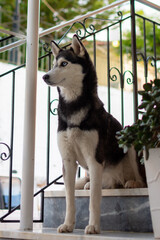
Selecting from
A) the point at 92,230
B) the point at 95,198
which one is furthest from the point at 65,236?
the point at 95,198

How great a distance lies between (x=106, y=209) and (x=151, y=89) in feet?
2.68

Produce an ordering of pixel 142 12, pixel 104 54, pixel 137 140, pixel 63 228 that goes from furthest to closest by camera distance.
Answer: pixel 104 54 < pixel 142 12 < pixel 63 228 < pixel 137 140

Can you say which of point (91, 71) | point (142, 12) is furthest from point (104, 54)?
point (91, 71)

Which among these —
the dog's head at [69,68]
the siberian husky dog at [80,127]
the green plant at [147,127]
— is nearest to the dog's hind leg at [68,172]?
the siberian husky dog at [80,127]

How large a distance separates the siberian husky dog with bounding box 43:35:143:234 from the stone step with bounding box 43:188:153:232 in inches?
5.4

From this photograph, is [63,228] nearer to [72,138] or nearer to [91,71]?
[72,138]

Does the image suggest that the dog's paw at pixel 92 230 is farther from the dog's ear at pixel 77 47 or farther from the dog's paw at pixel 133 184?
the dog's ear at pixel 77 47

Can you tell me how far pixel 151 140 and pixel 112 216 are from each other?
65cm

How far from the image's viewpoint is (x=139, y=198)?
76.7 inches

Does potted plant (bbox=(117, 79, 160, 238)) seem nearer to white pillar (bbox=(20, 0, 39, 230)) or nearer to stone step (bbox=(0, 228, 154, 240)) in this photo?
stone step (bbox=(0, 228, 154, 240))

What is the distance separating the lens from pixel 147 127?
1.57m

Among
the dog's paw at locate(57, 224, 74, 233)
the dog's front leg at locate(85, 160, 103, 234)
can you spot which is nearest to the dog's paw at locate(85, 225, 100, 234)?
the dog's front leg at locate(85, 160, 103, 234)

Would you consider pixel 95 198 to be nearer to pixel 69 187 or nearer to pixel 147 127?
pixel 69 187

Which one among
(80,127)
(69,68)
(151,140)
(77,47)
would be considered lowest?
(151,140)
